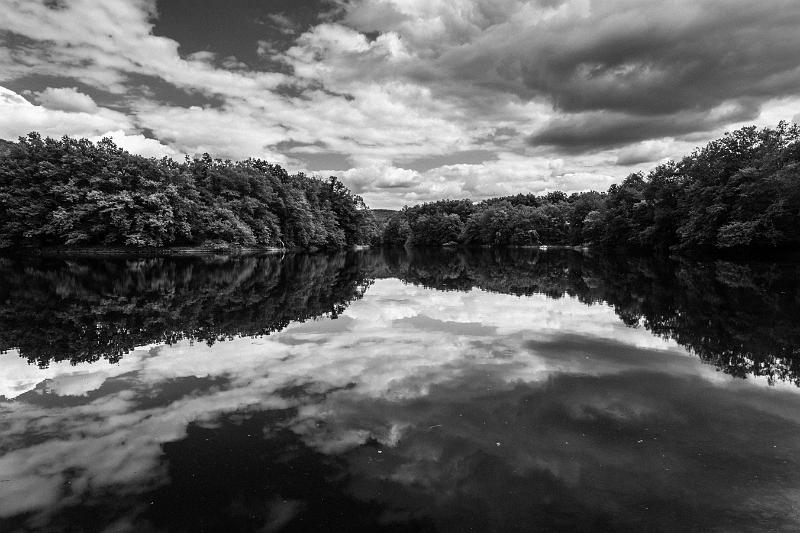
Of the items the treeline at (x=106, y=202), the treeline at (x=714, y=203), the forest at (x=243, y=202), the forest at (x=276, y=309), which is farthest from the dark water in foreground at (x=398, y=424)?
the treeline at (x=106, y=202)

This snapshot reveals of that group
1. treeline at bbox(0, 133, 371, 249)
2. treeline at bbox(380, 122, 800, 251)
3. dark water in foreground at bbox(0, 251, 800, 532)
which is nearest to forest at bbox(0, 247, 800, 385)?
dark water in foreground at bbox(0, 251, 800, 532)

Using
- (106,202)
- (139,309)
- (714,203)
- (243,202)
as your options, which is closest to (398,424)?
(139,309)

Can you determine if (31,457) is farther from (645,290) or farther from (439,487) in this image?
(645,290)

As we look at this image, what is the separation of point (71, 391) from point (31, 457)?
268 cm

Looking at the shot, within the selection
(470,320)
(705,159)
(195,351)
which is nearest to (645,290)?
(470,320)

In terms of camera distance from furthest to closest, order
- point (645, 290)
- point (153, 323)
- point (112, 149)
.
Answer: point (112, 149), point (645, 290), point (153, 323)

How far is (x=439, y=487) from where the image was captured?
4.68 m

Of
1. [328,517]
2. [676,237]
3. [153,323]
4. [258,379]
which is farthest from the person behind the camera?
[676,237]

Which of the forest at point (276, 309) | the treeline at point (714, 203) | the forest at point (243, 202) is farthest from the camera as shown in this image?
the forest at point (243, 202)

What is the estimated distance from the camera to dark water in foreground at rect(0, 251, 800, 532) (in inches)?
171

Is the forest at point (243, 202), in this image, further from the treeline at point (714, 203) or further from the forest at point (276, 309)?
the forest at point (276, 309)

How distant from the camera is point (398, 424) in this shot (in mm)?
6242

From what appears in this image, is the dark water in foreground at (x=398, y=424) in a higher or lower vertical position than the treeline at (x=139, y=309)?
lower

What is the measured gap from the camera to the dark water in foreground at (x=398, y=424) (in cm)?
433
